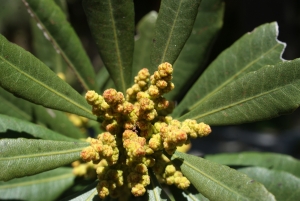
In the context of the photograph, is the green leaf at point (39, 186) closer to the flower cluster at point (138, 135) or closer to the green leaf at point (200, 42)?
the flower cluster at point (138, 135)

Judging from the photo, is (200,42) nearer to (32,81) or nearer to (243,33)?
(32,81)

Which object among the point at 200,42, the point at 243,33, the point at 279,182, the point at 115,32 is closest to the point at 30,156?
the point at 115,32

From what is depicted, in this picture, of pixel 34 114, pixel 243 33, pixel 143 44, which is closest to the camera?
pixel 34 114

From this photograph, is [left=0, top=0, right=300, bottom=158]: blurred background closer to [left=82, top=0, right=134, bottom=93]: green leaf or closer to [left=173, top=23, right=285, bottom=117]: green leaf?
[left=173, top=23, right=285, bottom=117]: green leaf

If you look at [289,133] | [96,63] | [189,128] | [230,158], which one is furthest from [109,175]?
[289,133]

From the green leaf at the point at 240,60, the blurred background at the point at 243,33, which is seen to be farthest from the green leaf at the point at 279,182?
the blurred background at the point at 243,33

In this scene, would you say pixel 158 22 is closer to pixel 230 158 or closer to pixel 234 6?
pixel 230 158
